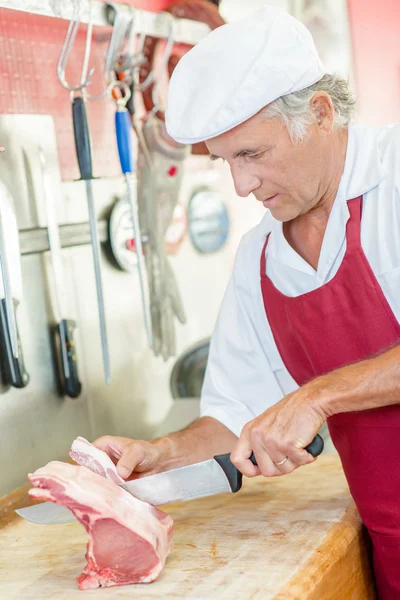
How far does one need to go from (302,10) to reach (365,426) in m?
1.58

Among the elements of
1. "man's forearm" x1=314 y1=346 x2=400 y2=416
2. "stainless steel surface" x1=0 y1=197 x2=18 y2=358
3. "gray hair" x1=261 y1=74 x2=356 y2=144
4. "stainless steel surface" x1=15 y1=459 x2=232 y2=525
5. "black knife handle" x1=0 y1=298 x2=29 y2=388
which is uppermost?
"gray hair" x1=261 y1=74 x2=356 y2=144

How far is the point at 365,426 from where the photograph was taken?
1452 mm

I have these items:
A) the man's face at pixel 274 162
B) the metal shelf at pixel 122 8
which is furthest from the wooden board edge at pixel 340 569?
A: the metal shelf at pixel 122 8

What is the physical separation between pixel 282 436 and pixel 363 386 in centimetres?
15

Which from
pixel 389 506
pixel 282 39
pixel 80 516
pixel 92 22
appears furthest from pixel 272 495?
pixel 92 22

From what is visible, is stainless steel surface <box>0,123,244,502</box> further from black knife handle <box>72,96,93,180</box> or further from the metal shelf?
the metal shelf

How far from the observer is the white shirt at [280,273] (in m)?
1.41

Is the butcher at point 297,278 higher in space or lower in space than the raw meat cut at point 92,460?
higher

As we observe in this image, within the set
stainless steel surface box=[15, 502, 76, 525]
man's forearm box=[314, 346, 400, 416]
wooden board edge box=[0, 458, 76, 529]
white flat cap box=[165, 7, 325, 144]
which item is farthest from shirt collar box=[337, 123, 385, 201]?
wooden board edge box=[0, 458, 76, 529]

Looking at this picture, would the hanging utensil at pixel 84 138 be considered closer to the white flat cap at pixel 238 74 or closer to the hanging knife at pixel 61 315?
the hanging knife at pixel 61 315

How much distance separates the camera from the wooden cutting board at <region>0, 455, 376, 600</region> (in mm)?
1234

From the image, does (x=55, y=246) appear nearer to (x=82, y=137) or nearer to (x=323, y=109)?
(x=82, y=137)

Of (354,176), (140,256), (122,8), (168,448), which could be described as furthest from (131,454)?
(122,8)

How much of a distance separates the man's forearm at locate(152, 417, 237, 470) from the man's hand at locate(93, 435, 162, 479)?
0.07ft
